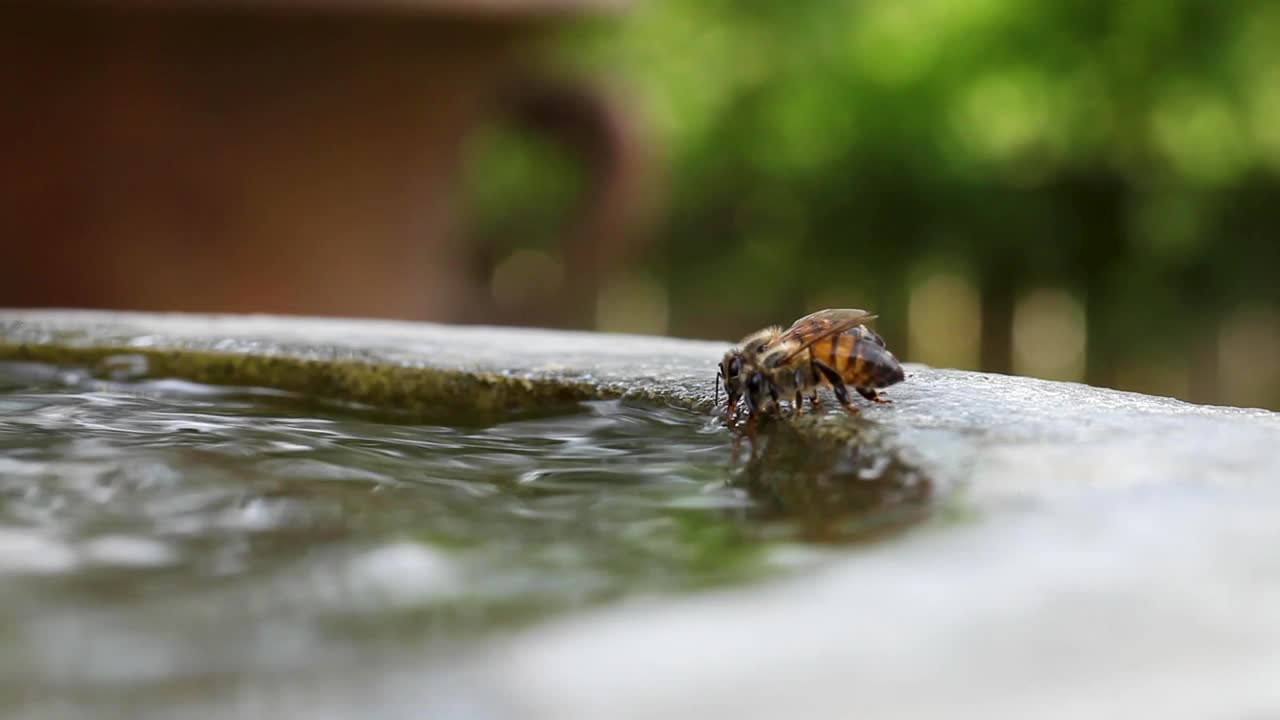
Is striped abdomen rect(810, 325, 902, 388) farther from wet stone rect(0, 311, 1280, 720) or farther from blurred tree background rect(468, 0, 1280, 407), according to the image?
blurred tree background rect(468, 0, 1280, 407)

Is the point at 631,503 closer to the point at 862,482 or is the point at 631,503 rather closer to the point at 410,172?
the point at 862,482

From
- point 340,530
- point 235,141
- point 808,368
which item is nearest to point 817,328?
point 808,368

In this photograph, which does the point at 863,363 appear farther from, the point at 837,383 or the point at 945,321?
the point at 945,321

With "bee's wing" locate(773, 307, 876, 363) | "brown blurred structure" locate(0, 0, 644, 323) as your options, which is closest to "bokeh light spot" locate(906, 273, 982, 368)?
"brown blurred structure" locate(0, 0, 644, 323)

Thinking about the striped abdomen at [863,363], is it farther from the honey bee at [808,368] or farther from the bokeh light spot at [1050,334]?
the bokeh light spot at [1050,334]

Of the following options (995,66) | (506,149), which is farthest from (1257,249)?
(506,149)

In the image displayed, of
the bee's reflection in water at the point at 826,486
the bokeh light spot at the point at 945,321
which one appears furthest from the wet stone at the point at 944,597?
the bokeh light spot at the point at 945,321

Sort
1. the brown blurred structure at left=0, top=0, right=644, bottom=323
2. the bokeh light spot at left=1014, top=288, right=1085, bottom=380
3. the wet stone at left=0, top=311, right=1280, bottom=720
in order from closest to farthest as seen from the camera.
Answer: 1. the wet stone at left=0, top=311, right=1280, bottom=720
2. the brown blurred structure at left=0, top=0, right=644, bottom=323
3. the bokeh light spot at left=1014, top=288, right=1085, bottom=380
